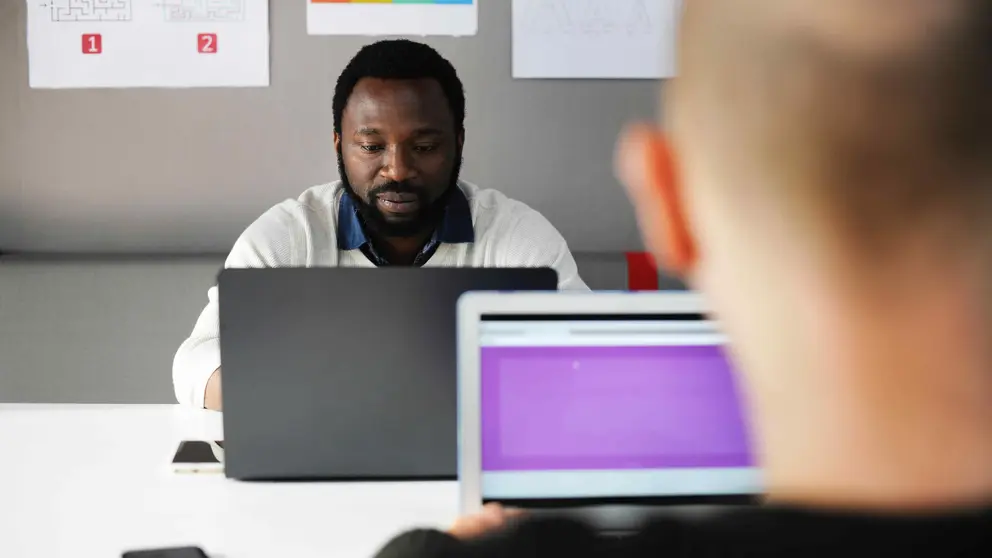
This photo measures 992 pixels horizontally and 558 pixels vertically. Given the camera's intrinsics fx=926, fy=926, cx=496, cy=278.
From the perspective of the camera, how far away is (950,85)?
0.30 meters

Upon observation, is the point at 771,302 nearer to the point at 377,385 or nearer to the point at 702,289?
the point at 702,289

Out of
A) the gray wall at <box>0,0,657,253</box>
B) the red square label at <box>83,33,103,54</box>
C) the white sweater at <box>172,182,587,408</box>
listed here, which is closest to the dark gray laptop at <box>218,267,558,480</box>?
the white sweater at <box>172,182,587,408</box>

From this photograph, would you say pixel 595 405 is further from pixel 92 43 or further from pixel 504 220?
pixel 92 43

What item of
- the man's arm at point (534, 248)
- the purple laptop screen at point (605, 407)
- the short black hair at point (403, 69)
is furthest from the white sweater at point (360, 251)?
the purple laptop screen at point (605, 407)

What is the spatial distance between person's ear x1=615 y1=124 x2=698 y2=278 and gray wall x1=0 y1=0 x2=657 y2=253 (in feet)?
6.68

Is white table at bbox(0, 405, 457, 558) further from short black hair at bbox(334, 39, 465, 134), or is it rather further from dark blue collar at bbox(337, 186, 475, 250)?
short black hair at bbox(334, 39, 465, 134)

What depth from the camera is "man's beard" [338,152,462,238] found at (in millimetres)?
1869

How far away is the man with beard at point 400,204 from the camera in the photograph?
1.86 meters

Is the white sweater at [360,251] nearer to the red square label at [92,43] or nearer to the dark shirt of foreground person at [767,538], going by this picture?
the red square label at [92,43]

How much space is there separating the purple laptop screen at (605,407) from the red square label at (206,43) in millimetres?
1705

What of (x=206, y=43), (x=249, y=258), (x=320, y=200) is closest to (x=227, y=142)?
(x=206, y=43)

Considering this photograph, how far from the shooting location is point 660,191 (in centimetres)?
38

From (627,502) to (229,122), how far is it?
1761 millimetres

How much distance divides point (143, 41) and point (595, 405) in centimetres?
185
